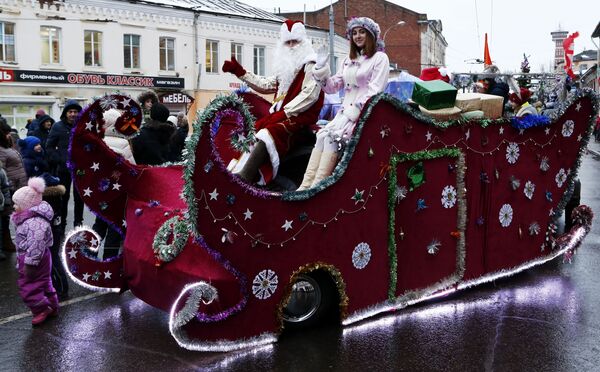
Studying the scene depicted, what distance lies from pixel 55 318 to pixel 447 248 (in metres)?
3.65

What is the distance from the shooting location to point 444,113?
6.34m

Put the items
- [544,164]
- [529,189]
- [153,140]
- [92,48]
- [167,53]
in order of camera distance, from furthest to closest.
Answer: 1. [167,53]
2. [92,48]
3. [153,140]
4. [544,164]
5. [529,189]

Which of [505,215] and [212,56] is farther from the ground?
[212,56]

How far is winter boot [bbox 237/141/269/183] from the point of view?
5.67 m

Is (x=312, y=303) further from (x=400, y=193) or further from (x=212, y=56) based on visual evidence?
(x=212, y=56)

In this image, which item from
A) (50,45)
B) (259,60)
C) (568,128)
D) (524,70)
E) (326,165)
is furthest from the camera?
(259,60)

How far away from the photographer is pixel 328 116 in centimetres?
723

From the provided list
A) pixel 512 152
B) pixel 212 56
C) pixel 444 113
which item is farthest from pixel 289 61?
pixel 212 56

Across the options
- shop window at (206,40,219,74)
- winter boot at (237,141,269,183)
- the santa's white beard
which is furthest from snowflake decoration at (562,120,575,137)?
shop window at (206,40,219,74)

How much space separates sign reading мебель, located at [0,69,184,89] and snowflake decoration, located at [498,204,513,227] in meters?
22.9

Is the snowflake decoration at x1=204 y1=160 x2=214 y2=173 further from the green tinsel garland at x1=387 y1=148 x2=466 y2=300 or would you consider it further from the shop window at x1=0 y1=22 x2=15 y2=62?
the shop window at x1=0 y1=22 x2=15 y2=62

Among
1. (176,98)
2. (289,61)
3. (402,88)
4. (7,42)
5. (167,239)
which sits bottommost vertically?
(167,239)

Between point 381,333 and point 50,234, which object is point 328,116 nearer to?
point 381,333

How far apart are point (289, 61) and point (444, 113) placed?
1515 millimetres
